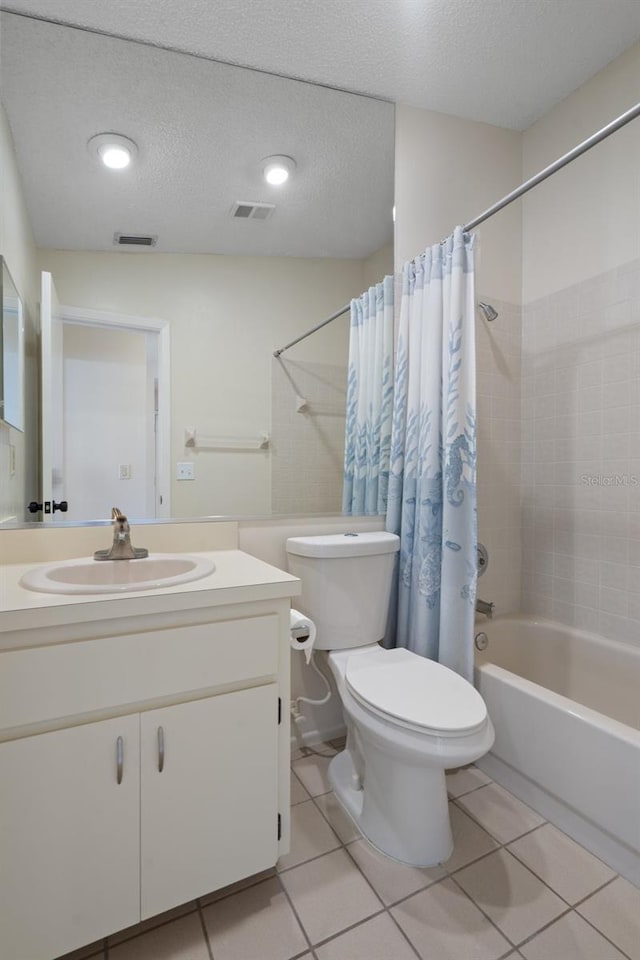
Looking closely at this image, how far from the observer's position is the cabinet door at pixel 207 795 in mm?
1000

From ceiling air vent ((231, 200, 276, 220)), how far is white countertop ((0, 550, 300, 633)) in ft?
4.27

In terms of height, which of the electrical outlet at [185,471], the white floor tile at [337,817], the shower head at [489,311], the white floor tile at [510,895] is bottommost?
the white floor tile at [337,817]

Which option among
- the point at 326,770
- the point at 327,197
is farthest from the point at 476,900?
the point at 327,197

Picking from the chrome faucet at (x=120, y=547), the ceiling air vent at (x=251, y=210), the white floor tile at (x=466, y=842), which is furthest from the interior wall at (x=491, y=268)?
the chrome faucet at (x=120, y=547)

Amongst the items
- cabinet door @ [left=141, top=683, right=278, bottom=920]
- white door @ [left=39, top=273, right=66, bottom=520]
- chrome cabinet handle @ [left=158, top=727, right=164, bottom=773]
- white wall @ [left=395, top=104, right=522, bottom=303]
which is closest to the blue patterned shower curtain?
white wall @ [left=395, top=104, right=522, bottom=303]

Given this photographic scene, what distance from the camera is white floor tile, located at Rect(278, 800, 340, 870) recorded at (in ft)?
4.27

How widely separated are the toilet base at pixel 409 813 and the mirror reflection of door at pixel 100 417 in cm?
105

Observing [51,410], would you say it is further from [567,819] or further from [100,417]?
[567,819]

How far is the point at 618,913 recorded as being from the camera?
1133 mm

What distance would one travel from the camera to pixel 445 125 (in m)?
2.06

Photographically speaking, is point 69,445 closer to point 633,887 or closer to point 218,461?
point 218,461

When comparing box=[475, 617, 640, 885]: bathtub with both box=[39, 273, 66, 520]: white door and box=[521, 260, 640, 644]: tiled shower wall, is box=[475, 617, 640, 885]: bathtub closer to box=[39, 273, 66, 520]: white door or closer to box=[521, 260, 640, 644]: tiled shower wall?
box=[521, 260, 640, 644]: tiled shower wall

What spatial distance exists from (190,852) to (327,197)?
2149 mm

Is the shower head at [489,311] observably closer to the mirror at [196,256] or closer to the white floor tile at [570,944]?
the mirror at [196,256]
